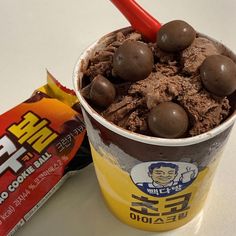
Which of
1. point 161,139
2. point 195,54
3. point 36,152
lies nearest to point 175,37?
point 195,54

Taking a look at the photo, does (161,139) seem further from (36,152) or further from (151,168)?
(36,152)

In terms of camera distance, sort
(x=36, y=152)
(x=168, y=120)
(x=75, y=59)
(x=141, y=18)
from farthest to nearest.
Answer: (x=75, y=59) < (x=36, y=152) < (x=141, y=18) < (x=168, y=120)

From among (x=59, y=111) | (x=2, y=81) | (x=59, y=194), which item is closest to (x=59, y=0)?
(x=2, y=81)

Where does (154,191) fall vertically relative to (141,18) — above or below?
below

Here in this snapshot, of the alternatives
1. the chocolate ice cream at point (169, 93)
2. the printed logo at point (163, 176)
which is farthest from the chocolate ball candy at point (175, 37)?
the printed logo at point (163, 176)

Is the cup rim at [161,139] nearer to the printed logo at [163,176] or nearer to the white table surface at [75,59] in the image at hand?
the printed logo at [163,176]

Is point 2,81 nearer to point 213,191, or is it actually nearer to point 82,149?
point 82,149

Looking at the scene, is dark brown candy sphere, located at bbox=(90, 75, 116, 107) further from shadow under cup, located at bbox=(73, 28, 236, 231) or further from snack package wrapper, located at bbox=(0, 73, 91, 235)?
snack package wrapper, located at bbox=(0, 73, 91, 235)
